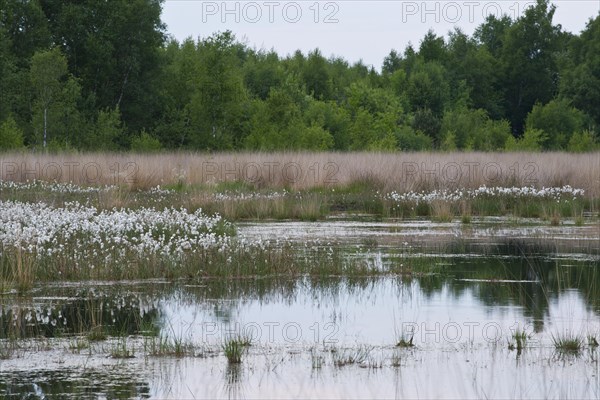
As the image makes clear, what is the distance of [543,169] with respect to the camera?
96.8 ft

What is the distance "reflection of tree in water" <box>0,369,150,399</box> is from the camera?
25.2ft

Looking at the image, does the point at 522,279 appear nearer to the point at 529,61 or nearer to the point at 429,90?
the point at 429,90

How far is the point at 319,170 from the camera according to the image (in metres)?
30.3

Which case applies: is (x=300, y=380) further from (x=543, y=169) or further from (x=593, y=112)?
(x=593, y=112)

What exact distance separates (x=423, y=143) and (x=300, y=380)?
4998cm

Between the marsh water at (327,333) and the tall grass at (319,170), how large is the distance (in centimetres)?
1268

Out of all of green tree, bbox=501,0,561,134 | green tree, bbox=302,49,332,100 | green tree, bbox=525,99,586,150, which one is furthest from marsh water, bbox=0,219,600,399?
green tree, bbox=501,0,561,134

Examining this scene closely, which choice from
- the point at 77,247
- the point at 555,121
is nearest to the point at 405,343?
the point at 77,247

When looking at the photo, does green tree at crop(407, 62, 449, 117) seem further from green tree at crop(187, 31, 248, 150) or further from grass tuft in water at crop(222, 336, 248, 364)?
grass tuft in water at crop(222, 336, 248, 364)

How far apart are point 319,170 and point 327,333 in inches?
794

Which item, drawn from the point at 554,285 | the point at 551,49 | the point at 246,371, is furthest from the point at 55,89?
the point at 551,49

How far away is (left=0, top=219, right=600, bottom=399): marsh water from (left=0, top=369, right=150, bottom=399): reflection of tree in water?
0.02 m

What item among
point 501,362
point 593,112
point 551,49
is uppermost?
point 551,49

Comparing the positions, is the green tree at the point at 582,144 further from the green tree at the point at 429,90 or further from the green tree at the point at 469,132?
the green tree at the point at 429,90
